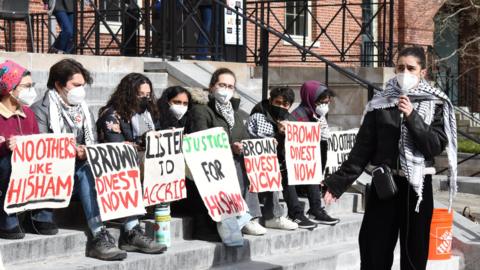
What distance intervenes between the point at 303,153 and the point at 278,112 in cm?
50

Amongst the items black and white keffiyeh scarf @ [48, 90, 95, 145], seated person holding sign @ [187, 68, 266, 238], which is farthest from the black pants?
black and white keffiyeh scarf @ [48, 90, 95, 145]

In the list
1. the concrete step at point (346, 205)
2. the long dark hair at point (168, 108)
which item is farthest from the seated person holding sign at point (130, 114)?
the concrete step at point (346, 205)

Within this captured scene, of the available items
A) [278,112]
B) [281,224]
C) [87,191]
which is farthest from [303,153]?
[87,191]

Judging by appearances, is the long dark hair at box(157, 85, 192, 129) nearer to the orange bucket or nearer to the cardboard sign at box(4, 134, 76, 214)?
the cardboard sign at box(4, 134, 76, 214)

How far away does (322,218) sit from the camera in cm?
954

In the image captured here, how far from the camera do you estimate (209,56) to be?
13.8m

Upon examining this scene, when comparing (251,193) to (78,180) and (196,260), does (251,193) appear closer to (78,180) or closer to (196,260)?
(196,260)

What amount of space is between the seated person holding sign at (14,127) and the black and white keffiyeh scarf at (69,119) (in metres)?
0.19

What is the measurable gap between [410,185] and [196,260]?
2143mm

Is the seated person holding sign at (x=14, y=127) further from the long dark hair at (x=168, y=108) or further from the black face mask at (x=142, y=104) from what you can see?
the long dark hair at (x=168, y=108)

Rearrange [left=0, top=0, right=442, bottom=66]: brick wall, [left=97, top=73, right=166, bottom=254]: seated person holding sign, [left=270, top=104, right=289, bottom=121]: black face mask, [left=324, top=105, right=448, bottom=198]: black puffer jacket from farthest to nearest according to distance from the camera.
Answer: [left=0, top=0, right=442, bottom=66]: brick wall
[left=270, top=104, right=289, bottom=121]: black face mask
[left=97, top=73, right=166, bottom=254]: seated person holding sign
[left=324, top=105, right=448, bottom=198]: black puffer jacket

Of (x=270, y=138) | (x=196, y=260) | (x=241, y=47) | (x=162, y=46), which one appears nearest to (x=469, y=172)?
(x=241, y=47)

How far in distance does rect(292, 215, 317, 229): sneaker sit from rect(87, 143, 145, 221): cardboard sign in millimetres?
2082

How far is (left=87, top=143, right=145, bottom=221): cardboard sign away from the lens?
23.9 ft
